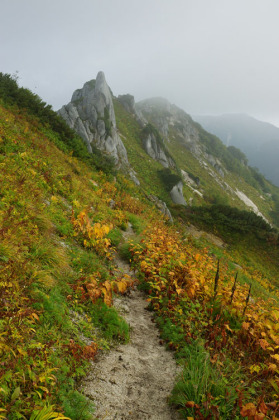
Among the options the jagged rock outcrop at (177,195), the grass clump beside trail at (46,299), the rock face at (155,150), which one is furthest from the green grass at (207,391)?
the rock face at (155,150)

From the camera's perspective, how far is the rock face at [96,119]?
31.7m

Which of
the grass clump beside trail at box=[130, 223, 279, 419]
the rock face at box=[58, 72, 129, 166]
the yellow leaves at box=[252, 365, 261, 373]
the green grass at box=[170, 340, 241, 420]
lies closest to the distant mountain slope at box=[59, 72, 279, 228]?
the rock face at box=[58, 72, 129, 166]

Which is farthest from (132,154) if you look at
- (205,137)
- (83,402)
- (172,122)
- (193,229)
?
(205,137)

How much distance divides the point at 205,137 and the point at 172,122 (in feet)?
53.2

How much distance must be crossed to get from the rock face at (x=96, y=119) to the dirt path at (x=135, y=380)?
1086 inches

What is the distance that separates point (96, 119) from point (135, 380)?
37.3 m

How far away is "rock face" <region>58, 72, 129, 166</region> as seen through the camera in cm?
3173

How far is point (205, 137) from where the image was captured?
90125mm

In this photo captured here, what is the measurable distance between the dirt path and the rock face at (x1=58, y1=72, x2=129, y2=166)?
90.5 ft

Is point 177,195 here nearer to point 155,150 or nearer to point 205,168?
point 155,150

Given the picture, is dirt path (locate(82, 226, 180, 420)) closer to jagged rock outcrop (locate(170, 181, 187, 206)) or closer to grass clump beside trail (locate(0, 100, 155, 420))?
grass clump beside trail (locate(0, 100, 155, 420))

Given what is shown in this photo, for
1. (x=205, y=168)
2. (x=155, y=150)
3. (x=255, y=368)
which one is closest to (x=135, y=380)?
(x=255, y=368)

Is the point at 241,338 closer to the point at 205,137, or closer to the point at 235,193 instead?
the point at 235,193

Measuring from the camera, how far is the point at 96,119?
3566 cm
